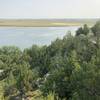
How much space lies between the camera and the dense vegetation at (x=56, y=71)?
20.9 metres

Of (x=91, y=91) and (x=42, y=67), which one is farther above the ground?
(x=91, y=91)

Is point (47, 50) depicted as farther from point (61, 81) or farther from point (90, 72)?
point (90, 72)

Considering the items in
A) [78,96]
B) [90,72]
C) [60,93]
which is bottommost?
[60,93]

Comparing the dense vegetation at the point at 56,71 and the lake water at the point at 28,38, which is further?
the lake water at the point at 28,38

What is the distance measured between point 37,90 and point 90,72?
13877 mm

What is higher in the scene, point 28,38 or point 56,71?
point 56,71

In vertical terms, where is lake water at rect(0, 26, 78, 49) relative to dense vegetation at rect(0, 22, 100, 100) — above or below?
below

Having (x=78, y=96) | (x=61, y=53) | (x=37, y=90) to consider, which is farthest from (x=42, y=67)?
(x=78, y=96)

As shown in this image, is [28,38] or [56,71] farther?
[28,38]

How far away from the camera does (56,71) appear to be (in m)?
28.2

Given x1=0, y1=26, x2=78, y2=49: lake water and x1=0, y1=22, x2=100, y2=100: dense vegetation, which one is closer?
x1=0, y1=22, x2=100, y2=100: dense vegetation

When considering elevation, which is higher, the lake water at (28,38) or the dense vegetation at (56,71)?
the dense vegetation at (56,71)

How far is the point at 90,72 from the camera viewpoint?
20594 millimetres

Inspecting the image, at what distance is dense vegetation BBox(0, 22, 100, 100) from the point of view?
68.7ft
